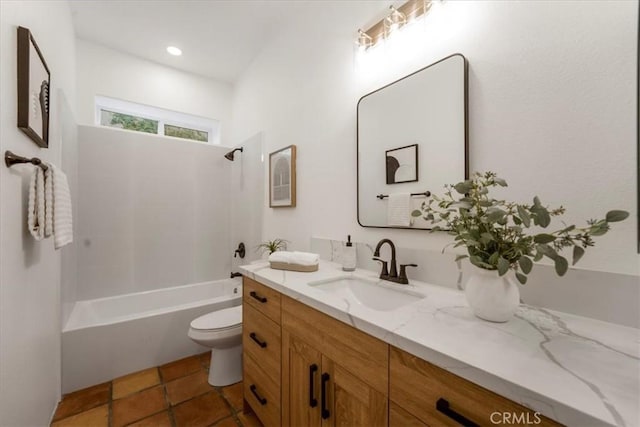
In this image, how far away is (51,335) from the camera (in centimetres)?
152

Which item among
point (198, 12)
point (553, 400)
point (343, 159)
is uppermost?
point (198, 12)

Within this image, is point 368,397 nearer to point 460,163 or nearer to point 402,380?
point 402,380

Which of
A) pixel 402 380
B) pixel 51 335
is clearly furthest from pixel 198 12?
pixel 402 380

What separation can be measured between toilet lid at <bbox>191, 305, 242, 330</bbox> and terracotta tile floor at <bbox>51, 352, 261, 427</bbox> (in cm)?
45

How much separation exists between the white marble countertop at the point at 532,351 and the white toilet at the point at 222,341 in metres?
1.12

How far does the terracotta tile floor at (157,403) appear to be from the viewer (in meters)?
1.52

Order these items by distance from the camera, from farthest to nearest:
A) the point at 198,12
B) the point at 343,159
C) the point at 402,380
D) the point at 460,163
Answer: the point at 198,12
the point at 343,159
the point at 460,163
the point at 402,380

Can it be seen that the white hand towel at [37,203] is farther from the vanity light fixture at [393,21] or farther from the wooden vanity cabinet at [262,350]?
the vanity light fixture at [393,21]

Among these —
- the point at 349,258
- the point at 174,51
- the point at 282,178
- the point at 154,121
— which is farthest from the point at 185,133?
the point at 349,258

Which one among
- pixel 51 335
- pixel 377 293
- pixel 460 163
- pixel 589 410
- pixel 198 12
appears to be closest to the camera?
pixel 589 410

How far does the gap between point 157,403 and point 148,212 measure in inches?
71.7

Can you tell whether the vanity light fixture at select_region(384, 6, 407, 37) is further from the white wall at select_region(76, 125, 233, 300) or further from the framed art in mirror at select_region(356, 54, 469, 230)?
the white wall at select_region(76, 125, 233, 300)

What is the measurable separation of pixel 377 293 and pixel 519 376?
76cm

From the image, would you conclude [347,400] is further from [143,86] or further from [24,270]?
[143,86]
